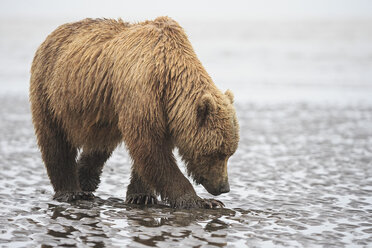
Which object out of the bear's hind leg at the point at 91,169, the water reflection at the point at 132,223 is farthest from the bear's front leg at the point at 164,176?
the bear's hind leg at the point at 91,169

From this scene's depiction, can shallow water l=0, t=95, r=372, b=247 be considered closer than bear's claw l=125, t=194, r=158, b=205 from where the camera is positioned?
Yes

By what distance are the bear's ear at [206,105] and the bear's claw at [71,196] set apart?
180 centimetres

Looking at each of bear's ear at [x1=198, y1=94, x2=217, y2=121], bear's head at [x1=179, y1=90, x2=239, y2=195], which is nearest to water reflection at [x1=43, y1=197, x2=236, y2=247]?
bear's head at [x1=179, y1=90, x2=239, y2=195]

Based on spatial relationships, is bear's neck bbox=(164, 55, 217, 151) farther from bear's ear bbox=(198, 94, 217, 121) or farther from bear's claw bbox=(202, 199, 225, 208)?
bear's claw bbox=(202, 199, 225, 208)

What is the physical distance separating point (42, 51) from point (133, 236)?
Result: 3133mm

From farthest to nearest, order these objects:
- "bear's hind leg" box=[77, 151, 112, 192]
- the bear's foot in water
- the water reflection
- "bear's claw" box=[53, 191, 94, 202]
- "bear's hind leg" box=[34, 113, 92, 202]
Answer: "bear's hind leg" box=[77, 151, 112, 192], "bear's hind leg" box=[34, 113, 92, 202], "bear's claw" box=[53, 191, 94, 202], the bear's foot in water, the water reflection

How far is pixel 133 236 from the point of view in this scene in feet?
18.4

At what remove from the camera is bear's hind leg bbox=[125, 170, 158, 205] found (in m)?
7.15

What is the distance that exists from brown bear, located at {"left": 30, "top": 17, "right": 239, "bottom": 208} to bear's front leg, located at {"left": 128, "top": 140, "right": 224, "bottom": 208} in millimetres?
11

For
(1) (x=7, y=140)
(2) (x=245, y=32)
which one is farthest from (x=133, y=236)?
(2) (x=245, y=32)

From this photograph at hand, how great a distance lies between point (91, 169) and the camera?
8055 mm

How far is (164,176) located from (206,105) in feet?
2.97

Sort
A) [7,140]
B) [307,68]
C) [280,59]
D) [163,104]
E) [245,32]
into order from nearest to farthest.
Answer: [163,104] < [7,140] < [307,68] < [280,59] < [245,32]

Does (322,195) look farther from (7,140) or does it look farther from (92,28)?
(7,140)
